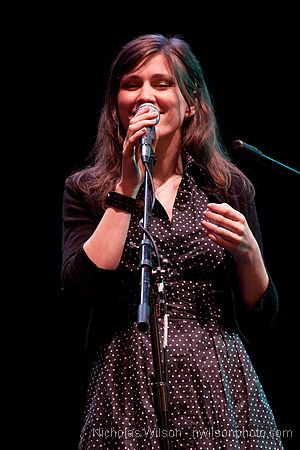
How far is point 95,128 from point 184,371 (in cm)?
153

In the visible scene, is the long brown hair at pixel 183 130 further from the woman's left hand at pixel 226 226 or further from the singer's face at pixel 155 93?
the woman's left hand at pixel 226 226

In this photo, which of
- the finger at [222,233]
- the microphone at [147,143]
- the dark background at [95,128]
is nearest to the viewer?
the microphone at [147,143]

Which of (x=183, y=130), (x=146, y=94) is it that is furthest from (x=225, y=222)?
(x=183, y=130)

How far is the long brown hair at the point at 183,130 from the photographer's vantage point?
1820 mm

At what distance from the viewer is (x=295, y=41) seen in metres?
2.87

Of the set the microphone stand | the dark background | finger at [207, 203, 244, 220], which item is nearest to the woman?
finger at [207, 203, 244, 220]

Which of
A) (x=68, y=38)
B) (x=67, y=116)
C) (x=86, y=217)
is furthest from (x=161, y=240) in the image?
(x=68, y=38)

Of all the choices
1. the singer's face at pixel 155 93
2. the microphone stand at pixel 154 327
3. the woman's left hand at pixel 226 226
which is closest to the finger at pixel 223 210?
the woman's left hand at pixel 226 226

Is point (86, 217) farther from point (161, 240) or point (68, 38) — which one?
point (68, 38)

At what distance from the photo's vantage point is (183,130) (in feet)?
6.48

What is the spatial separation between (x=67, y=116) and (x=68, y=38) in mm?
339

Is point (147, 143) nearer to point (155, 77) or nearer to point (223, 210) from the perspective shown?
point (223, 210)

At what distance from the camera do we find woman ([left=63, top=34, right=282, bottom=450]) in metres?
1.43

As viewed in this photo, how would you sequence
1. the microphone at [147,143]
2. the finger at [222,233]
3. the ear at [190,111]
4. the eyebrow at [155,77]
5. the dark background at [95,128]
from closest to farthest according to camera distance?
1. the microphone at [147,143]
2. the finger at [222,233]
3. the eyebrow at [155,77]
4. the ear at [190,111]
5. the dark background at [95,128]
